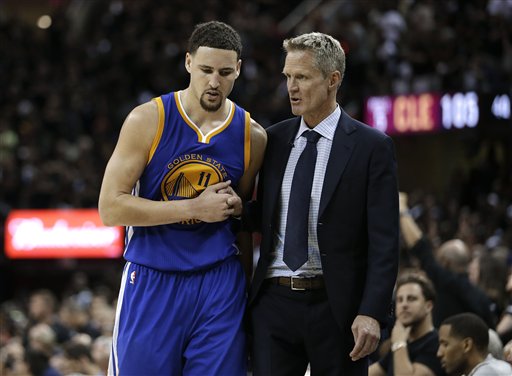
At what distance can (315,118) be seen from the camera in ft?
14.8

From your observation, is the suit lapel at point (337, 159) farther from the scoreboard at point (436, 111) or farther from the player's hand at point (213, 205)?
the scoreboard at point (436, 111)

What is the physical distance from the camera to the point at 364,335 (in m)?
4.15

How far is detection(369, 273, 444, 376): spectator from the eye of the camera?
20.1 ft

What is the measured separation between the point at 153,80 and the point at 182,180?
13136mm

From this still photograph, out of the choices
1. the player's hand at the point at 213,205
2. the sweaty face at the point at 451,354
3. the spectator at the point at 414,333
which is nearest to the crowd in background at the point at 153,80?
the spectator at the point at 414,333

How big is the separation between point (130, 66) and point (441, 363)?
42.5 feet

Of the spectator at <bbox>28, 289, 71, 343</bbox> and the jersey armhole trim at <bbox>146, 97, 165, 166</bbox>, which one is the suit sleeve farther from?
the spectator at <bbox>28, 289, 71, 343</bbox>

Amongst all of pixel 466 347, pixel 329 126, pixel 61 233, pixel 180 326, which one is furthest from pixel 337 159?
pixel 61 233

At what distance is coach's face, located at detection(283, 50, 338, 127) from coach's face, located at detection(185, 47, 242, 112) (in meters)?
0.29

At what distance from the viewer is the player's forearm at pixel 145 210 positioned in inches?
173

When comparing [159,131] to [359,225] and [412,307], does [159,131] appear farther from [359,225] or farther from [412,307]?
[412,307]

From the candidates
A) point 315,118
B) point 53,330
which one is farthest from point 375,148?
point 53,330

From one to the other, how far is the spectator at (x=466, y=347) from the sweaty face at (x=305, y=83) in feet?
6.21

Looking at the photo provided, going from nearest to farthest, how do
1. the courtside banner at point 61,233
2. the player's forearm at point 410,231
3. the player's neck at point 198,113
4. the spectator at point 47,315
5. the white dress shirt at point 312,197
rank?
the white dress shirt at point 312,197, the player's neck at point 198,113, the player's forearm at point 410,231, the spectator at point 47,315, the courtside banner at point 61,233
